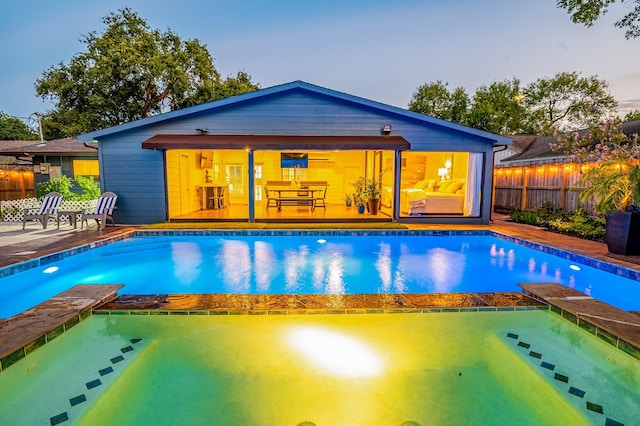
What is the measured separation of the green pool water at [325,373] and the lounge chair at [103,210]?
261 inches

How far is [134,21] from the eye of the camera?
22.4 metres

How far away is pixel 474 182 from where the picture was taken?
34.8 ft

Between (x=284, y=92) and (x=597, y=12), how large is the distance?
9797mm

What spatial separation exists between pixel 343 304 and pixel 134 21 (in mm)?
26492

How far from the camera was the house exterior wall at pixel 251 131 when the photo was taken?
10.1m

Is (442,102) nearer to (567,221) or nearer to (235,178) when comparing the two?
(235,178)

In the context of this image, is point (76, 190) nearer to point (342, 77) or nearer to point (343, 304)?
point (343, 304)

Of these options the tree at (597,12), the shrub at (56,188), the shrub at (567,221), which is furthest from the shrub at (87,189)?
the tree at (597,12)

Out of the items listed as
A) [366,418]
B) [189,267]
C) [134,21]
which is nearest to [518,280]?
[366,418]

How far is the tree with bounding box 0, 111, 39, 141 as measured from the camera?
1345 inches

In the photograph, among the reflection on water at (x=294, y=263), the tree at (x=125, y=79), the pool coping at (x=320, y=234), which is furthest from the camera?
the tree at (x=125, y=79)

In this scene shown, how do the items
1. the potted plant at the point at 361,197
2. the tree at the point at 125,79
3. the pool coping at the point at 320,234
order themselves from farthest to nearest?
the tree at the point at 125,79, the potted plant at the point at 361,197, the pool coping at the point at 320,234

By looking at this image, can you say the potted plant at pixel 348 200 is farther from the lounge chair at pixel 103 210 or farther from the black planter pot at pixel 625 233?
the black planter pot at pixel 625 233

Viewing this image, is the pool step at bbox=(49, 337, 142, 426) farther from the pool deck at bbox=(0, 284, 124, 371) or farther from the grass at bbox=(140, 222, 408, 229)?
the grass at bbox=(140, 222, 408, 229)
